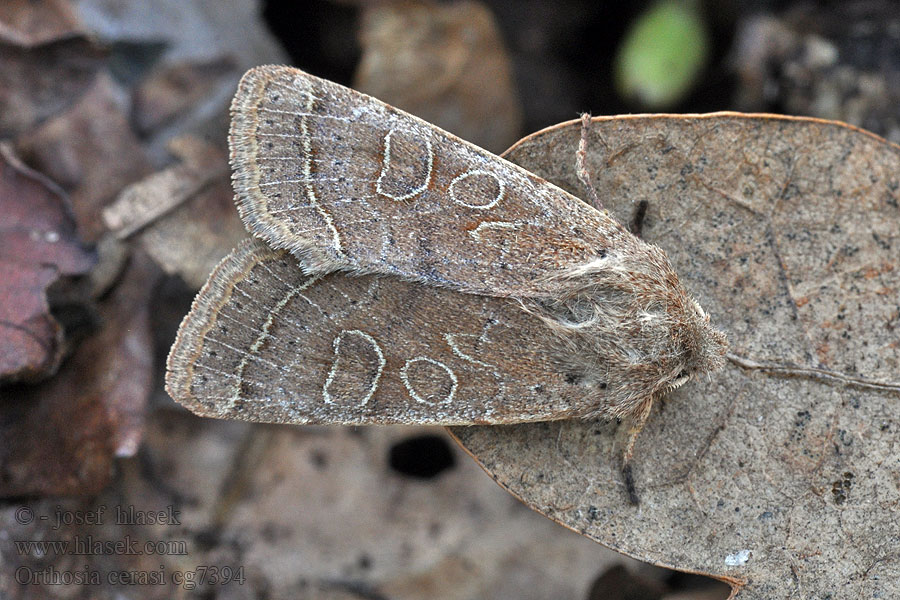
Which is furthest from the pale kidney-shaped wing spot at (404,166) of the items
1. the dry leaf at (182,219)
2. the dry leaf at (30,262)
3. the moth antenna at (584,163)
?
the dry leaf at (30,262)

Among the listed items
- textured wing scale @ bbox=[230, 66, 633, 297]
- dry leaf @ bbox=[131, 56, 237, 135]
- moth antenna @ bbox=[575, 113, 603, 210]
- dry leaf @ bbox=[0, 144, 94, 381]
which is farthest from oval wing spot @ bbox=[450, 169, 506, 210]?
dry leaf @ bbox=[131, 56, 237, 135]

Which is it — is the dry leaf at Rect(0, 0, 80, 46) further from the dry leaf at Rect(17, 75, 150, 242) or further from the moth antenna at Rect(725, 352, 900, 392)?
the moth antenna at Rect(725, 352, 900, 392)

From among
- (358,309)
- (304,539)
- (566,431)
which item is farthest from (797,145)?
(304,539)

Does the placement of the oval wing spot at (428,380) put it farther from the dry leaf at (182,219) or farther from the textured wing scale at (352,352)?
the dry leaf at (182,219)

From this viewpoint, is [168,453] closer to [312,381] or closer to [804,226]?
[312,381]

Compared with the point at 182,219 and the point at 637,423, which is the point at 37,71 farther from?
the point at 637,423

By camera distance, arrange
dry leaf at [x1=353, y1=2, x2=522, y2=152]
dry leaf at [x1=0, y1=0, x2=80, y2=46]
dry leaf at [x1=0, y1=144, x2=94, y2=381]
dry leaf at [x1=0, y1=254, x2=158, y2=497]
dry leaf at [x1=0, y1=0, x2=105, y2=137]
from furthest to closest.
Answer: dry leaf at [x1=353, y1=2, x2=522, y2=152] < dry leaf at [x1=0, y1=0, x2=80, y2=46] < dry leaf at [x1=0, y1=0, x2=105, y2=137] < dry leaf at [x1=0, y1=254, x2=158, y2=497] < dry leaf at [x1=0, y1=144, x2=94, y2=381]

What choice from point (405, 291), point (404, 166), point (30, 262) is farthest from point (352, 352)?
point (30, 262)
